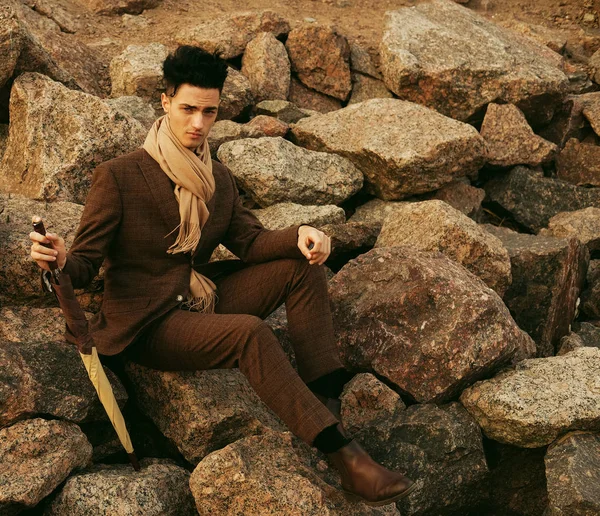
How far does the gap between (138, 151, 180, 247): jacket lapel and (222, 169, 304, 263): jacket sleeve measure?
1.65 feet

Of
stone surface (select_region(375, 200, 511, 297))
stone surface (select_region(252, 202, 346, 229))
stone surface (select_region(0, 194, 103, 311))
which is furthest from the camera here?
stone surface (select_region(252, 202, 346, 229))

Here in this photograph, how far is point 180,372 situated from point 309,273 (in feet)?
3.11

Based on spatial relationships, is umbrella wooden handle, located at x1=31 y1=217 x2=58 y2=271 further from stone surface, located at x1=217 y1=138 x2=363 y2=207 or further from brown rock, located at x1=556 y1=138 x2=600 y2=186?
brown rock, located at x1=556 y1=138 x2=600 y2=186

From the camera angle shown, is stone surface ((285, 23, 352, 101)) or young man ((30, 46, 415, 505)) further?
stone surface ((285, 23, 352, 101))

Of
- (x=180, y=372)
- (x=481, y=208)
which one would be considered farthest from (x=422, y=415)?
(x=481, y=208)

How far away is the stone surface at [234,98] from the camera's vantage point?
8.59m

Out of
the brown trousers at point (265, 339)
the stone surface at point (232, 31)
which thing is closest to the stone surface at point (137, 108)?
the stone surface at point (232, 31)

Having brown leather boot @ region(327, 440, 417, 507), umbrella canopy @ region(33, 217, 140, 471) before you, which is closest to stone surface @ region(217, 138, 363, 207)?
umbrella canopy @ region(33, 217, 140, 471)

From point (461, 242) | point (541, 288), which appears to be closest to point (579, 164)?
point (541, 288)

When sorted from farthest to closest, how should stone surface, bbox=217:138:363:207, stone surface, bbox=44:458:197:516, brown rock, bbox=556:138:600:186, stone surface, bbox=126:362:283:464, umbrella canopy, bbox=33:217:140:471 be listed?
brown rock, bbox=556:138:600:186 → stone surface, bbox=217:138:363:207 → stone surface, bbox=126:362:283:464 → stone surface, bbox=44:458:197:516 → umbrella canopy, bbox=33:217:140:471

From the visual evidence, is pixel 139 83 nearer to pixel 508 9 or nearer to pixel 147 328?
pixel 147 328

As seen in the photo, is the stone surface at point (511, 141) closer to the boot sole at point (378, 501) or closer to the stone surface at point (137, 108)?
the stone surface at point (137, 108)

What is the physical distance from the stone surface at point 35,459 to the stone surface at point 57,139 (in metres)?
2.45

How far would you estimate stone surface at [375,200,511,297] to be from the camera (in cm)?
638
